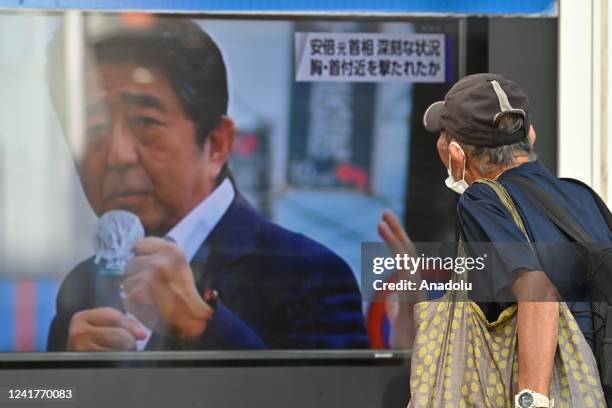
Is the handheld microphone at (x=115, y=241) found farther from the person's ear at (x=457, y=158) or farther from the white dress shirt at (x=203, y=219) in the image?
the person's ear at (x=457, y=158)

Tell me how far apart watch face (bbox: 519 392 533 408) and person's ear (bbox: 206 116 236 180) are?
187cm

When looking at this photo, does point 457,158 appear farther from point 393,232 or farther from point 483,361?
point 393,232

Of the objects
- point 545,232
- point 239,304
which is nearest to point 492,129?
point 545,232

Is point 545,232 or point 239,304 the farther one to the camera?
point 239,304

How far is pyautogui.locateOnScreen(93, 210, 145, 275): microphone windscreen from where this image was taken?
3.74 m

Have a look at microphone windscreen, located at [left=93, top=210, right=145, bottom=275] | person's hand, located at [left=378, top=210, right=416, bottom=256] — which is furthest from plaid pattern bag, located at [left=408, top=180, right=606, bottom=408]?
microphone windscreen, located at [left=93, top=210, right=145, bottom=275]

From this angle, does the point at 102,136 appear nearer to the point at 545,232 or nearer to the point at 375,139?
the point at 375,139

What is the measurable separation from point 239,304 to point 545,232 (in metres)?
1.74

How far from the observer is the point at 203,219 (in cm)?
380

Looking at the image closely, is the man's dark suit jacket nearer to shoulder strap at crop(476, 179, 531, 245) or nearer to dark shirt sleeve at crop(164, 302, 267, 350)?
dark shirt sleeve at crop(164, 302, 267, 350)

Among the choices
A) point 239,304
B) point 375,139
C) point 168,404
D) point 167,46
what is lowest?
point 168,404

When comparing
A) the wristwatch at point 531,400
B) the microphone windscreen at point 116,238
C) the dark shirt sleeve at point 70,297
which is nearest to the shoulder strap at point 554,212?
the wristwatch at point 531,400

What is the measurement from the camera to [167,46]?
3.76 meters

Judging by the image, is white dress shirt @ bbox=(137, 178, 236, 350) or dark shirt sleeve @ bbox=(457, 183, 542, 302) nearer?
dark shirt sleeve @ bbox=(457, 183, 542, 302)
